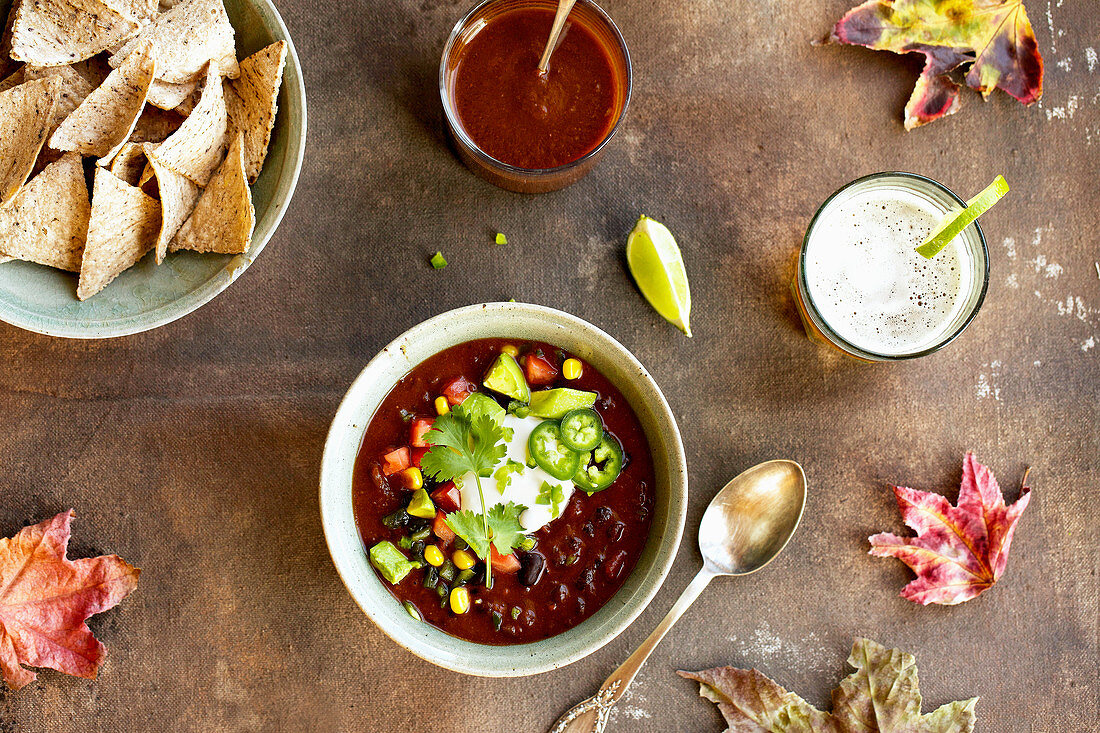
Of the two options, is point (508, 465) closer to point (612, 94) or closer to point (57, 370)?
point (612, 94)

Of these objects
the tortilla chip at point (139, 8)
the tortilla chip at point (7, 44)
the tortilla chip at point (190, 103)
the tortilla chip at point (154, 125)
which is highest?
the tortilla chip at point (139, 8)

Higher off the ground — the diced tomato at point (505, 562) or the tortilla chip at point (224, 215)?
the tortilla chip at point (224, 215)

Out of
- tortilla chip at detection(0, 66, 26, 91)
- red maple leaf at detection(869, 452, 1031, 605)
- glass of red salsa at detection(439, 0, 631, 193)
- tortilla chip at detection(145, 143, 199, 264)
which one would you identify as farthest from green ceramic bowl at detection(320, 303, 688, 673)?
tortilla chip at detection(0, 66, 26, 91)

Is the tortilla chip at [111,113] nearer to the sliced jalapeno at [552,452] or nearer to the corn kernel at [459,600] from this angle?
the sliced jalapeno at [552,452]

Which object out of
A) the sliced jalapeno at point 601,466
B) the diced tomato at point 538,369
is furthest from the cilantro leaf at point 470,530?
the diced tomato at point 538,369

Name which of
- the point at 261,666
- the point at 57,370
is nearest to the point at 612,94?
the point at 57,370
